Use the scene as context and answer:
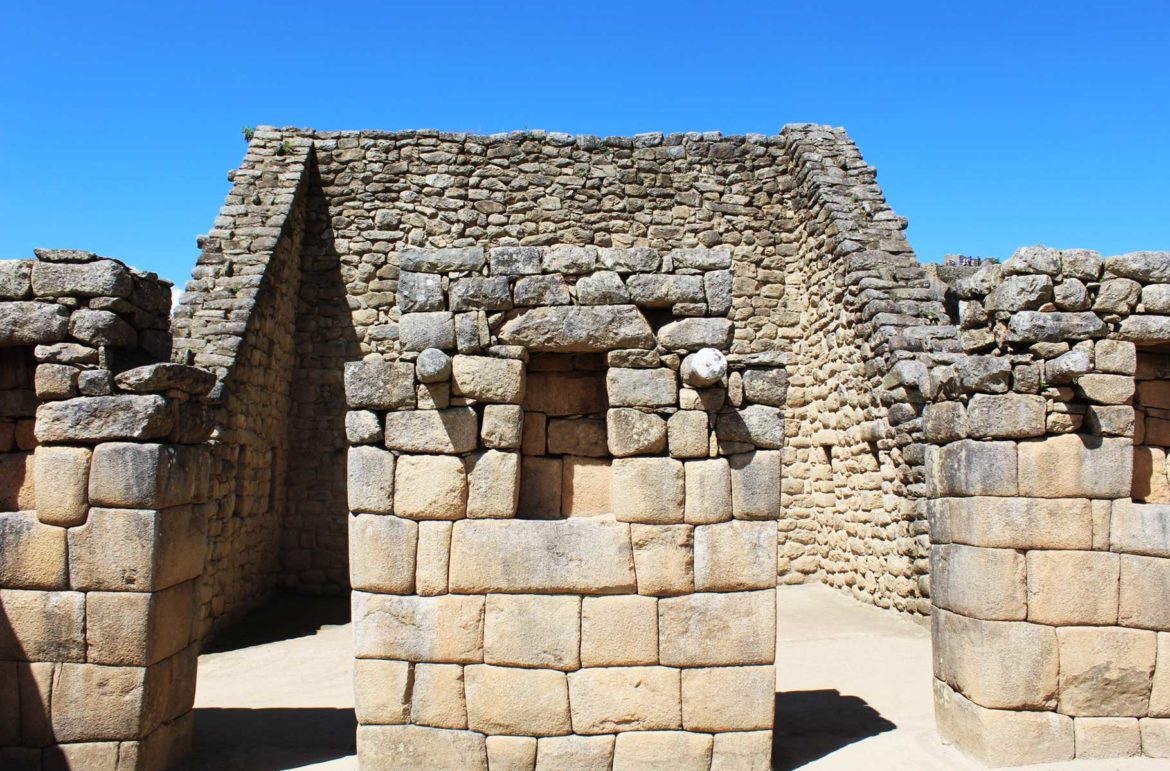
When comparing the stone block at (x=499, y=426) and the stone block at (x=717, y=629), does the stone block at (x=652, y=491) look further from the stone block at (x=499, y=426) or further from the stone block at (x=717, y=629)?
the stone block at (x=499, y=426)

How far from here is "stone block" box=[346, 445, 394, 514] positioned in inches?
221

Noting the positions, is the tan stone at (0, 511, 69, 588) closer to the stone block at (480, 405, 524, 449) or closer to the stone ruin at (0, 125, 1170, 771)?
the stone ruin at (0, 125, 1170, 771)

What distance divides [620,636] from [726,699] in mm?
793

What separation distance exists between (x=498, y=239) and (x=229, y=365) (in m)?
4.77

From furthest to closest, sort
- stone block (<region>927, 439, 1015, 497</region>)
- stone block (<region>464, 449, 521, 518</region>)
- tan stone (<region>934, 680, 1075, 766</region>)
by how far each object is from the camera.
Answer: stone block (<region>927, 439, 1015, 497</region>), tan stone (<region>934, 680, 1075, 766</region>), stone block (<region>464, 449, 521, 518</region>)

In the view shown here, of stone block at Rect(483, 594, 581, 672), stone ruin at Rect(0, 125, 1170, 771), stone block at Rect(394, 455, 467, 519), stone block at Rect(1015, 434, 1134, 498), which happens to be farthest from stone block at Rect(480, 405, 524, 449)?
stone block at Rect(1015, 434, 1134, 498)

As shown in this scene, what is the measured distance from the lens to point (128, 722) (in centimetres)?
554

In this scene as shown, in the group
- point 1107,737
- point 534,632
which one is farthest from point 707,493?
point 1107,737

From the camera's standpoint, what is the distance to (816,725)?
22.6ft

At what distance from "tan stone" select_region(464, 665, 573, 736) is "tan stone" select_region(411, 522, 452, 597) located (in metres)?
0.67

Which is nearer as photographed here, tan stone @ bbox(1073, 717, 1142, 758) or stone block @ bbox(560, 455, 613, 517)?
tan stone @ bbox(1073, 717, 1142, 758)

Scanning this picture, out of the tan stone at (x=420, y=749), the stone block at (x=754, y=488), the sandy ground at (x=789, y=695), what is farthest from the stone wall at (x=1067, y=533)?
the tan stone at (x=420, y=749)

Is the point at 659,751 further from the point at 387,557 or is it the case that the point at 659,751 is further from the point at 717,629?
the point at 387,557

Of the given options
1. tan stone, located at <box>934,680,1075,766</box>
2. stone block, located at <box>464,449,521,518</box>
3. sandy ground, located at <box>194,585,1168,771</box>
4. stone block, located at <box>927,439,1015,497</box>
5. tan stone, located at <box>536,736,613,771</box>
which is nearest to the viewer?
tan stone, located at <box>536,736,613,771</box>
